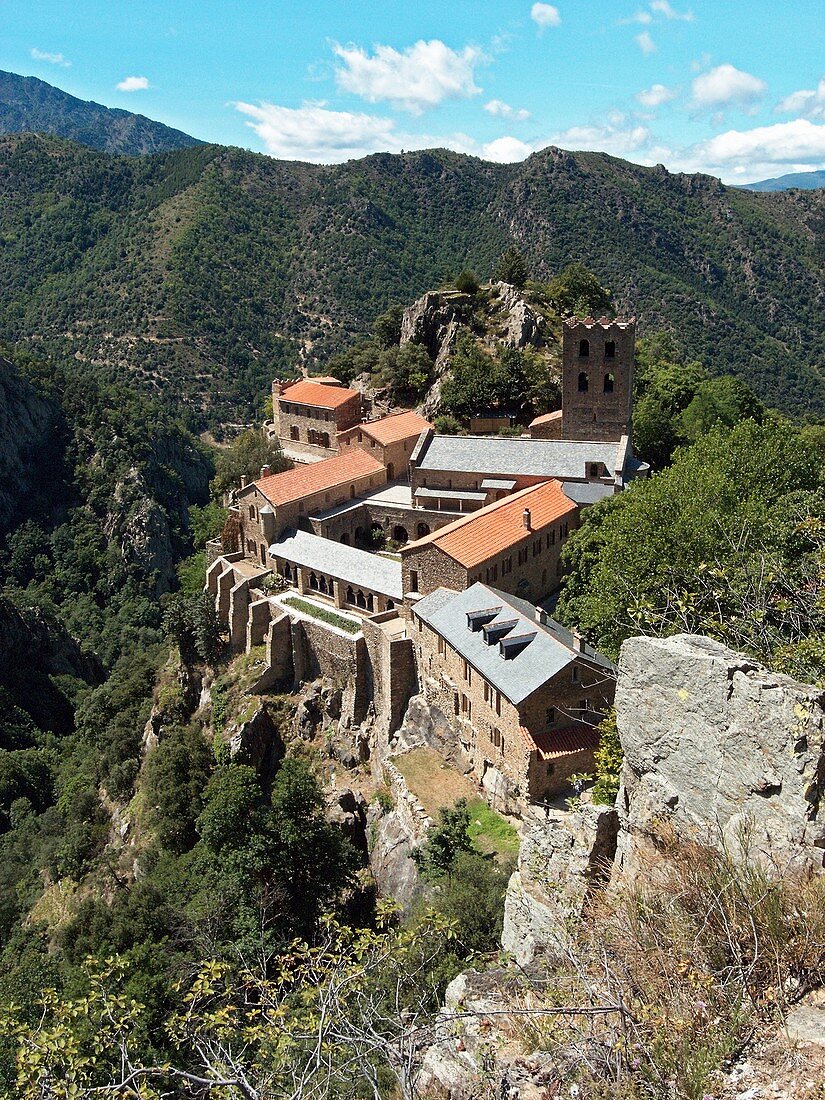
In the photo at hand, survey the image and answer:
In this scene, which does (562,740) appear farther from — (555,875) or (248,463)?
(248,463)

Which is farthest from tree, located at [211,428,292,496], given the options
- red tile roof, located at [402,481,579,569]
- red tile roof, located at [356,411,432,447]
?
red tile roof, located at [402,481,579,569]

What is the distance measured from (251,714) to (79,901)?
42.4 feet

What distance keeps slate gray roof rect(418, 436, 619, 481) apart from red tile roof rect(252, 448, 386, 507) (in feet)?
17.7

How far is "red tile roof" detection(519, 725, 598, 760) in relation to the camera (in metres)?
26.2

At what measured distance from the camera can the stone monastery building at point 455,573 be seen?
1072 inches

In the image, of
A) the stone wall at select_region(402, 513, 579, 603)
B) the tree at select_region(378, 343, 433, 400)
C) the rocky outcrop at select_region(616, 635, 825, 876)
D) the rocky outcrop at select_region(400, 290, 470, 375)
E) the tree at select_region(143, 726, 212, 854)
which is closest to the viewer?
the rocky outcrop at select_region(616, 635, 825, 876)

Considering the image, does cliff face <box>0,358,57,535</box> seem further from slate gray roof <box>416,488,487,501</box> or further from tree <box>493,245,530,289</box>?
slate gray roof <box>416,488,487,501</box>

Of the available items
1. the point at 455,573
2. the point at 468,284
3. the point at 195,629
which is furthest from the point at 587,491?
the point at 468,284

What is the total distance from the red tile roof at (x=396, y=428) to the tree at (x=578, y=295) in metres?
26.4

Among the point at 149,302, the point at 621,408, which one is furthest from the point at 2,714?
the point at 149,302

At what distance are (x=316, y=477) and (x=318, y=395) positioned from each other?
16790 millimetres

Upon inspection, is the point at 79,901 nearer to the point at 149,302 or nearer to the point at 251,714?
the point at 251,714

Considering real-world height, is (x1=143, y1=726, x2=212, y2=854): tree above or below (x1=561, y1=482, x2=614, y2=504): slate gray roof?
below

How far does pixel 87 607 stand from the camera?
98250mm
